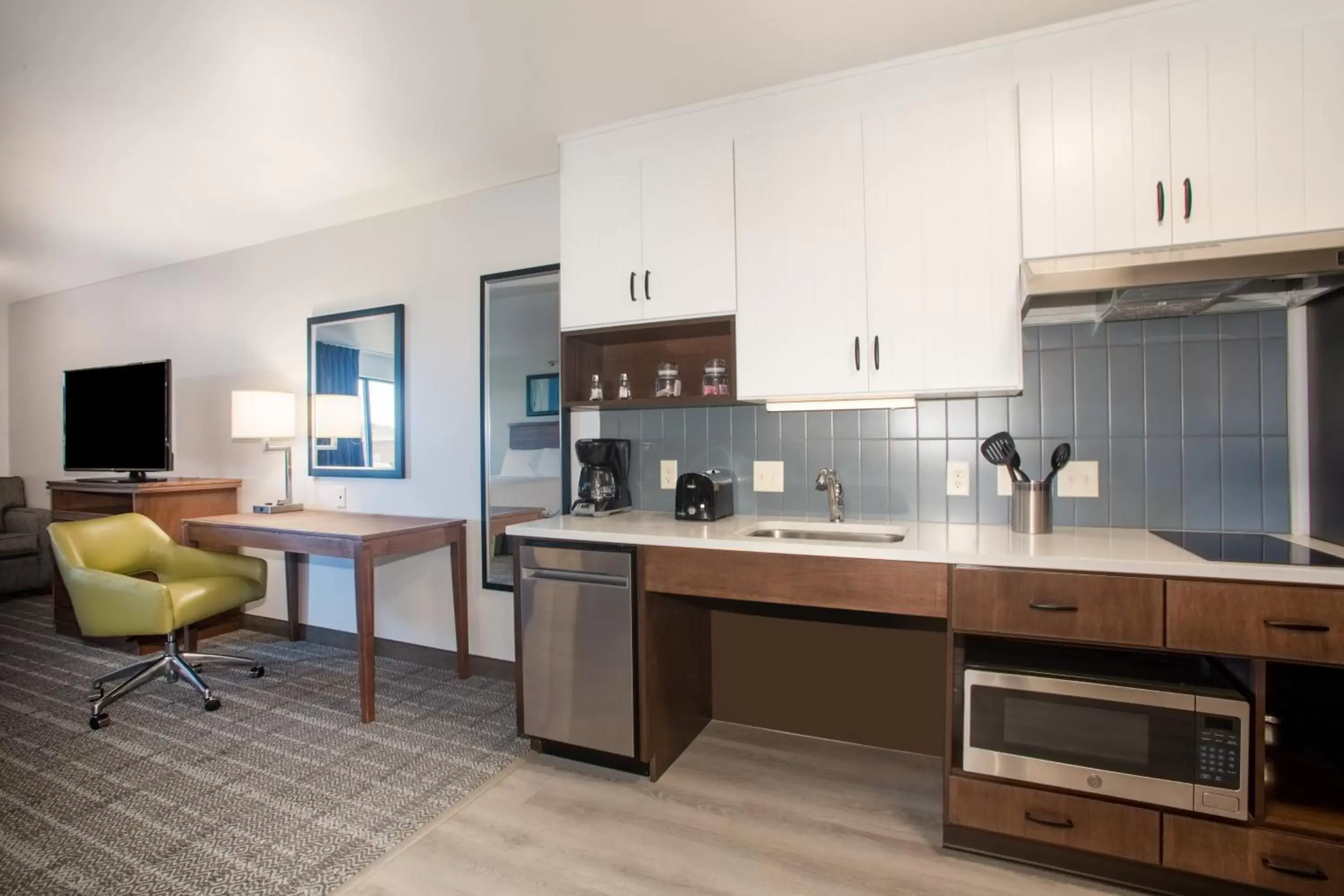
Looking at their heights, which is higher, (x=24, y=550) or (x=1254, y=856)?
→ (x=24, y=550)

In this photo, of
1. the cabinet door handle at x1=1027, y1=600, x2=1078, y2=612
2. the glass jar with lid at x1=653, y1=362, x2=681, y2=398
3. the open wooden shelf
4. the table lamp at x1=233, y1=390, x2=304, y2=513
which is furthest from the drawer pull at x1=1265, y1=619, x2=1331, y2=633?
the table lamp at x1=233, y1=390, x2=304, y2=513

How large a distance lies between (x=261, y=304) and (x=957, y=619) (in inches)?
167

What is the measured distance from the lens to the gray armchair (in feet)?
15.5

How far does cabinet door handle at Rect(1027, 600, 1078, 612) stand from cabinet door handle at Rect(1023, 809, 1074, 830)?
0.53m

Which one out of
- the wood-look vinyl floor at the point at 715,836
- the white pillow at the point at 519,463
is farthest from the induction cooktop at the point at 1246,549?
the white pillow at the point at 519,463

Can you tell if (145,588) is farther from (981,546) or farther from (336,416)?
(981,546)

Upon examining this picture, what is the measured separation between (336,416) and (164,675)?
5.03 ft

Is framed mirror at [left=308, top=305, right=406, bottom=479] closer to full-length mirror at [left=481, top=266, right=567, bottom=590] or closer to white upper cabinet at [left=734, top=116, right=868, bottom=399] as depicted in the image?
full-length mirror at [left=481, top=266, right=567, bottom=590]

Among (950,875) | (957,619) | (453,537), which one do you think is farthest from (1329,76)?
(453,537)

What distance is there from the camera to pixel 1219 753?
1.52m

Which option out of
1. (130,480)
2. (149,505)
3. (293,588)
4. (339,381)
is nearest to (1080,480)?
(339,381)

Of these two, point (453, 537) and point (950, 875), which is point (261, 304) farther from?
point (950, 875)

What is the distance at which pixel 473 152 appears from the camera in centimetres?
277

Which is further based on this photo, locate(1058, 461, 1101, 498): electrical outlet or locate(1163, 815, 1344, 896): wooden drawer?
locate(1058, 461, 1101, 498): electrical outlet
